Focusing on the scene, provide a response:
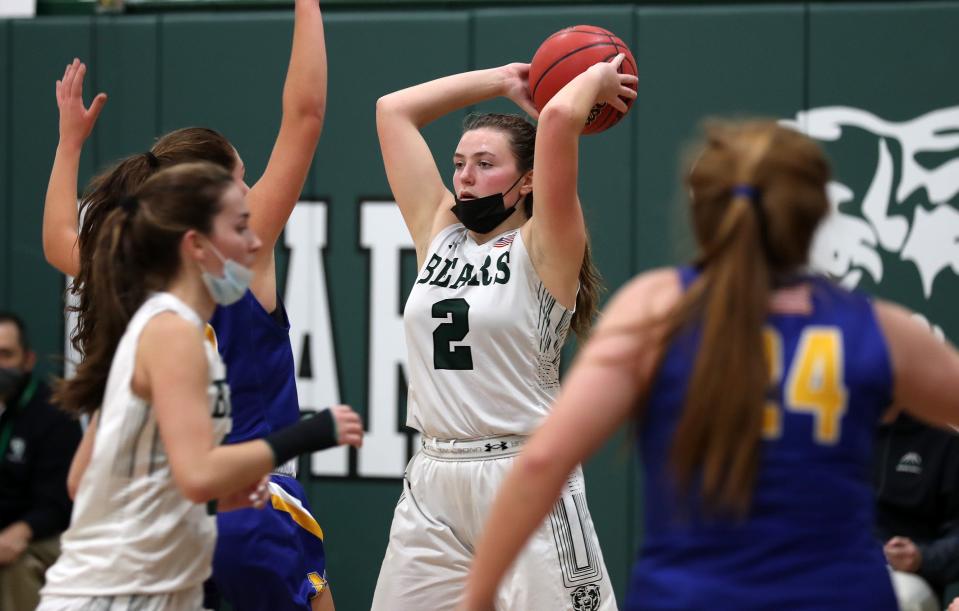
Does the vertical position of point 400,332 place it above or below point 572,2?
below

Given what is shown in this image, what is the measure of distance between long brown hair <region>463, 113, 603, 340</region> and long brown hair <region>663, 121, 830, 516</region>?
186cm

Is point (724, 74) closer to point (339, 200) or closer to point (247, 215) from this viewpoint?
point (339, 200)

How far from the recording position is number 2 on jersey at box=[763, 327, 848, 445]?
6.70ft

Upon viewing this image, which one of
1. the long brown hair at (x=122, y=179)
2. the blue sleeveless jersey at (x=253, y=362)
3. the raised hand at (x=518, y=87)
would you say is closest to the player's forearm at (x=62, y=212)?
the long brown hair at (x=122, y=179)

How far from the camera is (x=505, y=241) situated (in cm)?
390

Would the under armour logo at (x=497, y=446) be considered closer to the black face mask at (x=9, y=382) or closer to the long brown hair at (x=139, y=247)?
the long brown hair at (x=139, y=247)

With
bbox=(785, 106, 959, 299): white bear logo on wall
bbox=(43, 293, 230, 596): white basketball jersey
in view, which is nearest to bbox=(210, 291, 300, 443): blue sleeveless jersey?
bbox=(43, 293, 230, 596): white basketball jersey

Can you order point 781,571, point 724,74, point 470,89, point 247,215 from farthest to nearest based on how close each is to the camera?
point 724,74 → point 470,89 → point 247,215 → point 781,571

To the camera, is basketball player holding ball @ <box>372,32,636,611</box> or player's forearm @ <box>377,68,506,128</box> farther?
player's forearm @ <box>377,68,506,128</box>

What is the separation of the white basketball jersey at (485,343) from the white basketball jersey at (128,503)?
1.20m

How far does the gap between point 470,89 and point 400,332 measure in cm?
209

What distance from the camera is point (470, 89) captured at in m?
4.21

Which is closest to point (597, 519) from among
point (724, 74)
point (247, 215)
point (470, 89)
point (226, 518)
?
point (724, 74)

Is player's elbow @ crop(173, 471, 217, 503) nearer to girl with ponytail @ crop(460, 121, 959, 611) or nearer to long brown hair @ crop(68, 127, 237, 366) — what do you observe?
girl with ponytail @ crop(460, 121, 959, 611)
